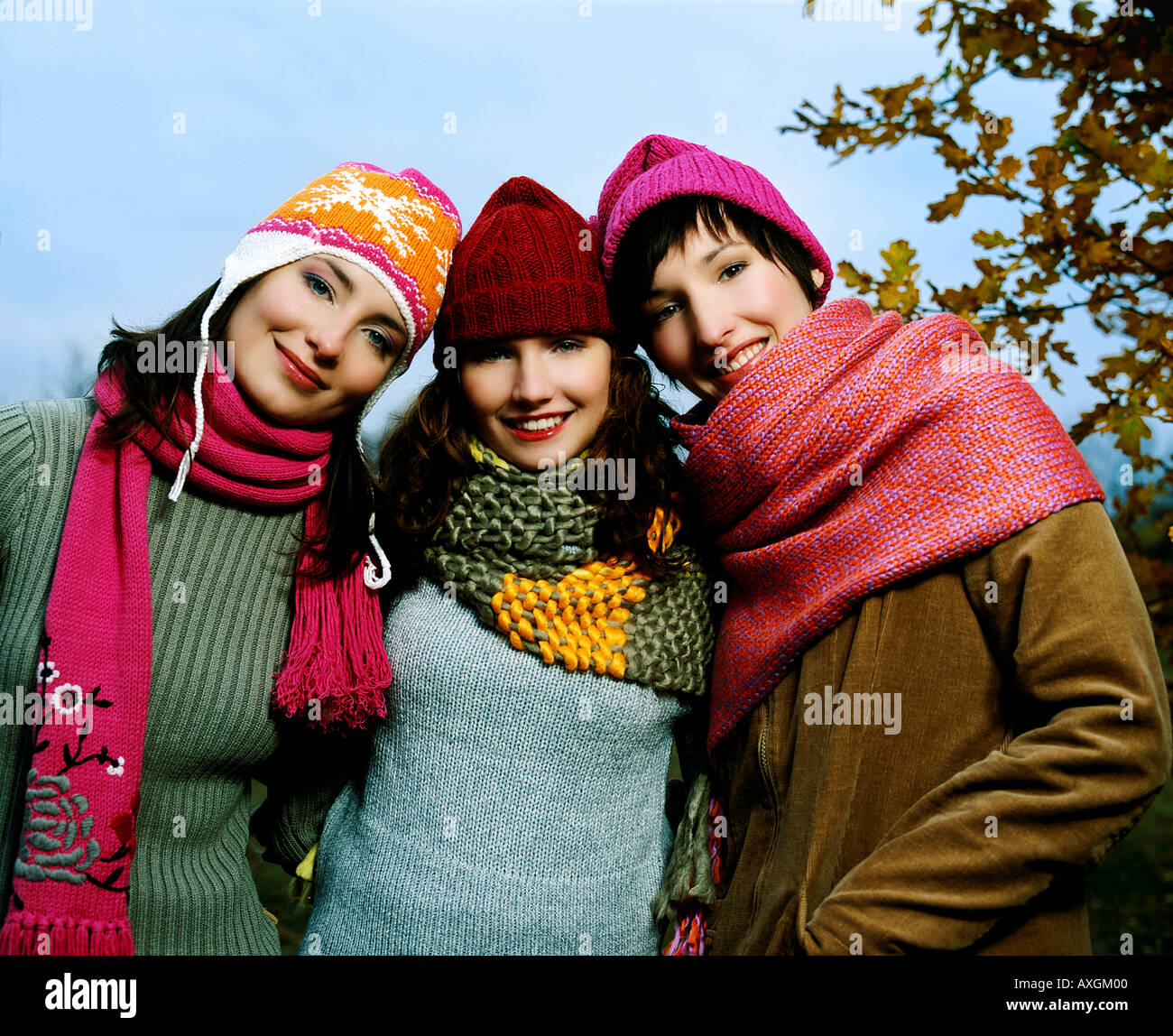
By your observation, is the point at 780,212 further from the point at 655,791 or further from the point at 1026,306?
the point at 655,791

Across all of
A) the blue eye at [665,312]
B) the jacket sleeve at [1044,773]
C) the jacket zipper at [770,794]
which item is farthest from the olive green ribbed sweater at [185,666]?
the jacket sleeve at [1044,773]

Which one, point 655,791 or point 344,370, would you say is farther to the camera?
point 655,791

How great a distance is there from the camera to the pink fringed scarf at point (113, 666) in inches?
68.4

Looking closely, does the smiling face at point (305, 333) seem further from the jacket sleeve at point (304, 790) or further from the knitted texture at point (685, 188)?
the jacket sleeve at point (304, 790)

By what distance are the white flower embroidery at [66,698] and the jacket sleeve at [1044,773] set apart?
130cm

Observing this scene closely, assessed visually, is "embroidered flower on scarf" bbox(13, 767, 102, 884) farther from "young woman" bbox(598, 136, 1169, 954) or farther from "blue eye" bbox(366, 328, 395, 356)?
"young woman" bbox(598, 136, 1169, 954)

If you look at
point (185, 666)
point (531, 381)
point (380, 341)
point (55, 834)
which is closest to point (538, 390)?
point (531, 381)

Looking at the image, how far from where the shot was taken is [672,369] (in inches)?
79.4

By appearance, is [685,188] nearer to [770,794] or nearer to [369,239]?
[369,239]

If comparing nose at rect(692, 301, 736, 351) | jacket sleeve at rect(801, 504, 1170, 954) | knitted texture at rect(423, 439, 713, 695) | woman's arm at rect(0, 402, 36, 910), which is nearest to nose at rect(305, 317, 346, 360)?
knitted texture at rect(423, 439, 713, 695)
